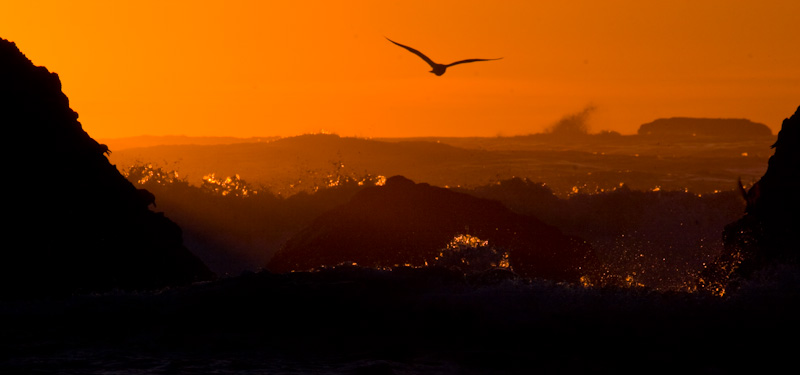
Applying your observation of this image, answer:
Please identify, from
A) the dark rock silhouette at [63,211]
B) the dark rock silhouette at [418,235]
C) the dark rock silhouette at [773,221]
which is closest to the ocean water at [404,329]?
the dark rock silhouette at [773,221]

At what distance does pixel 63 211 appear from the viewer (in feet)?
38.2

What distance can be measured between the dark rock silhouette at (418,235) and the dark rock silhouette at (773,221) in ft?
10.9

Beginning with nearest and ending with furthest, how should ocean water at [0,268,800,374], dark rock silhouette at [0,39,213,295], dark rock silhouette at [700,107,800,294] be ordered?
ocean water at [0,268,800,374]
dark rock silhouette at [700,107,800,294]
dark rock silhouette at [0,39,213,295]

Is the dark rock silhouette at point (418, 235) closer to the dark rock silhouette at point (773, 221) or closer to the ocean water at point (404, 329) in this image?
the ocean water at point (404, 329)

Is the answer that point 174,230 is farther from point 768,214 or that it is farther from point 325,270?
point 768,214

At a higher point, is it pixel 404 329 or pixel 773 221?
pixel 773 221

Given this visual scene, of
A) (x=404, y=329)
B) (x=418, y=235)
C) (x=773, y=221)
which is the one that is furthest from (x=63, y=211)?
(x=773, y=221)

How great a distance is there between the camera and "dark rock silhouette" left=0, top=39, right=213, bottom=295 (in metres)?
11.3

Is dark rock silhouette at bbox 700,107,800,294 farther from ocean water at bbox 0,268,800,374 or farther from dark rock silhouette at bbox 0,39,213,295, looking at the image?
dark rock silhouette at bbox 0,39,213,295

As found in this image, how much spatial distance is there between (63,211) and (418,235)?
4.46 meters

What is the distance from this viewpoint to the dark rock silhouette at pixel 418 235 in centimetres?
1381

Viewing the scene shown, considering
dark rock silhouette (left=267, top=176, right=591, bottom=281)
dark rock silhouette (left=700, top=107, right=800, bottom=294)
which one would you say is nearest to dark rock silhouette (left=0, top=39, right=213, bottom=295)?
dark rock silhouette (left=267, top=176, right=591, bottom=281)

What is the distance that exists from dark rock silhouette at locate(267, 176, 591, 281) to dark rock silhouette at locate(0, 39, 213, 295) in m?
2.09

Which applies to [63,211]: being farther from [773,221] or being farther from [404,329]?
[773,221]
